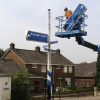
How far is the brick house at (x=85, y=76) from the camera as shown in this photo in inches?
2608

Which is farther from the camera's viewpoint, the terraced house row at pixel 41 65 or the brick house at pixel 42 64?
the brick house at pixel 42 64

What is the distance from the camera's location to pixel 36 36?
1484cm

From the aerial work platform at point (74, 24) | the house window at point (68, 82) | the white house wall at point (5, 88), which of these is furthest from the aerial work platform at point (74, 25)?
the house window at point (68, 82)

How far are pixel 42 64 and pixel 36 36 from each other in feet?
127

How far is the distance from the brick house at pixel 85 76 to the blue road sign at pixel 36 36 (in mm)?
50526

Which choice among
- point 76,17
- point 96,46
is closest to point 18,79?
point 96,46

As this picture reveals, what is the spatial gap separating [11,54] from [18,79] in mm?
24914

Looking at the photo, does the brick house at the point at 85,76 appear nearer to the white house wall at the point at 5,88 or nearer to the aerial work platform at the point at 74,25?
the white house wall at the point at 5,88

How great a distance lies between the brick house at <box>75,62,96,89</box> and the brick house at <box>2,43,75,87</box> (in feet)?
23.6

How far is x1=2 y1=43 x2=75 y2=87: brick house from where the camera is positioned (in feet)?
168

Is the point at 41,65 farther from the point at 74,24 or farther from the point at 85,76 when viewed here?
the point at 74,24

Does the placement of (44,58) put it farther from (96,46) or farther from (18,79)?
(96,46)

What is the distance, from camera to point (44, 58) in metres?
56.2

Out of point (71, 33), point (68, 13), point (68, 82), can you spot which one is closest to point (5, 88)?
point (68, 13)
